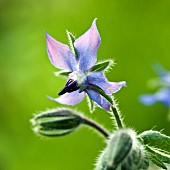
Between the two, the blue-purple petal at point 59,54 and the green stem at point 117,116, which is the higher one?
the blue-purple petal at point 59,54

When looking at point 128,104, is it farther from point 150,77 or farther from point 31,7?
point 31,7

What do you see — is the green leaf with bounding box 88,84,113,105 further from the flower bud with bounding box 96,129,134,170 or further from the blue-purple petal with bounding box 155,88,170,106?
the blue-purple petal with bounding box 155,88,170,106

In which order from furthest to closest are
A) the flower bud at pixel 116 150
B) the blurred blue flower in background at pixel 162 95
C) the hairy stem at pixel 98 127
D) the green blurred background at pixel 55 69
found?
the green blurred background at pixel 55 69, the blurred blue flower in background at pixel 162 95, the hairy stem at pixel 98 127, the flower bud at pixel 116 150

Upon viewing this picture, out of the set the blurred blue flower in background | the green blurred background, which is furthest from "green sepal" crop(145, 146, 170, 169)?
the green blurred background

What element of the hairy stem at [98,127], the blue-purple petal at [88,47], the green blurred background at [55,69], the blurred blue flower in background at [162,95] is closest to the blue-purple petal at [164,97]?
the blurred blue flower in background at [162,95]

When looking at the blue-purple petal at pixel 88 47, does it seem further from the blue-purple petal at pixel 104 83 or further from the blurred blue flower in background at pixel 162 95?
the blurred blue flower in background at pixel 162 95

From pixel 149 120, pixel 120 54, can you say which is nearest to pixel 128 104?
pixel 149 120
